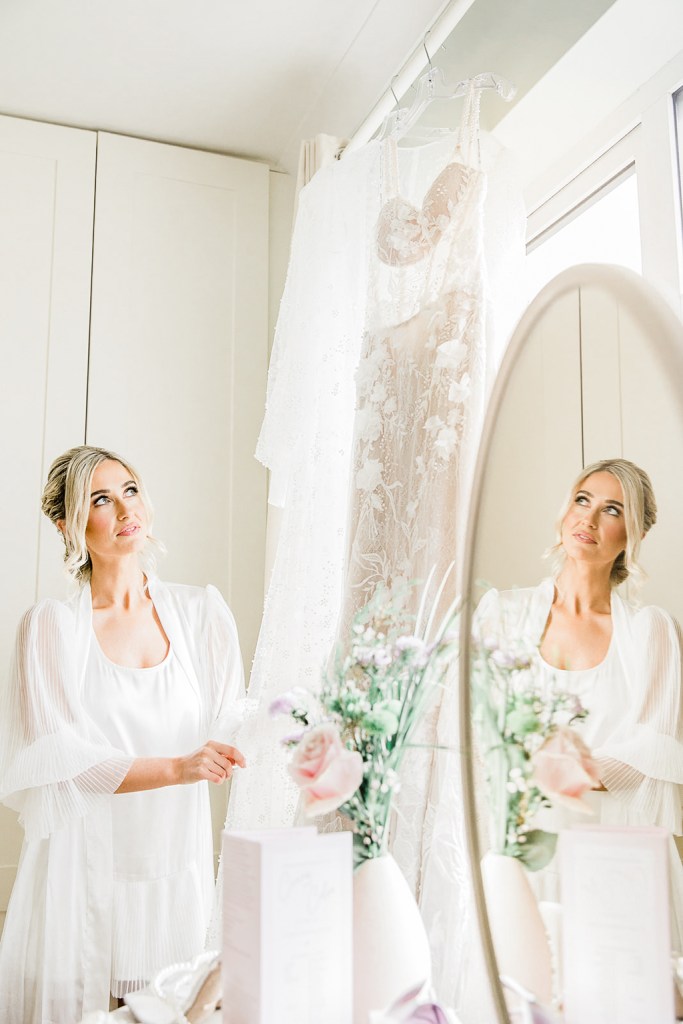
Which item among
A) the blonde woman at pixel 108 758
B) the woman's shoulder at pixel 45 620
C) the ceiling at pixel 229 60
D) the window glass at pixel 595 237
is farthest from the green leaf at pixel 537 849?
the ceiling at pixel 229 60

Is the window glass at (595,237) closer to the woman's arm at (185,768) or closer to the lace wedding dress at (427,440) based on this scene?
the lace wedding dress at (427,440)

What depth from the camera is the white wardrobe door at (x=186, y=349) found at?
8.12ft

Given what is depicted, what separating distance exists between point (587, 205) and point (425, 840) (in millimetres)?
1105

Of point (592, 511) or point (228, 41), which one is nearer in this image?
point (592, 511)

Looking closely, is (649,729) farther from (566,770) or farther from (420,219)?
(420,219)

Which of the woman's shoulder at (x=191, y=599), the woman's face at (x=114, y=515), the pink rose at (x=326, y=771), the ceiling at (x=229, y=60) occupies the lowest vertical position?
the pink rose at (x=326, y=771)

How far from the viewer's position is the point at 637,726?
785 mm

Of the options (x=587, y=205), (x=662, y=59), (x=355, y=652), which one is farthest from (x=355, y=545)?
(x=662, y=59)

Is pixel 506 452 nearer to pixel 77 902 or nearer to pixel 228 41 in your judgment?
pixel 77 902

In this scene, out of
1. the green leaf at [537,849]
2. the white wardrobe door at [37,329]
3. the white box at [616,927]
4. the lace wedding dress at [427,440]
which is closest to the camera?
the white box at [616,927]

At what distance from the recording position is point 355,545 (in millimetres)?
1612

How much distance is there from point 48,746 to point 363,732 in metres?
0.84

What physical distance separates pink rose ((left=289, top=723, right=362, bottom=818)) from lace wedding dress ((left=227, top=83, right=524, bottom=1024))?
43cm

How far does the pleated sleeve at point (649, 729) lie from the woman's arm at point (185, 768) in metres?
0.85
